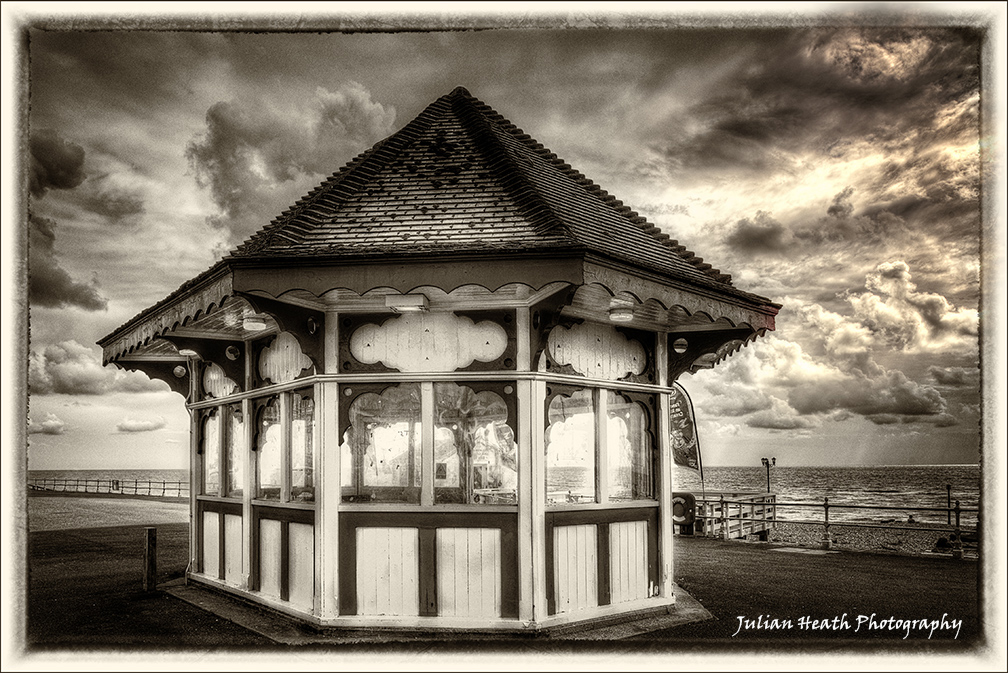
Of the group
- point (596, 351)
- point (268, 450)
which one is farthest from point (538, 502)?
point (268, 450)

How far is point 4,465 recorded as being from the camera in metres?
6.71

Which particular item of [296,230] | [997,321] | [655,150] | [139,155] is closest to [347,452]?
[296,230]

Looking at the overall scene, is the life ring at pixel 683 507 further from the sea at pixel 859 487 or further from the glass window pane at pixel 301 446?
the sea at pixel 859 487

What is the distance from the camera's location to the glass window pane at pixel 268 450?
833 cm

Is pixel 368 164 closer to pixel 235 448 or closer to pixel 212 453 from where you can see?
pixel 235 448

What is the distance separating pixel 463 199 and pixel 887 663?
209 inches

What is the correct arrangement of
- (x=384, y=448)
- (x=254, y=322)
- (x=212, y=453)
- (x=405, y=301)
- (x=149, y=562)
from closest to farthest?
(x=405, y=301), (x=384, y=448), (x=254, y=322), (x=149, y=562), (x=212, y=453)

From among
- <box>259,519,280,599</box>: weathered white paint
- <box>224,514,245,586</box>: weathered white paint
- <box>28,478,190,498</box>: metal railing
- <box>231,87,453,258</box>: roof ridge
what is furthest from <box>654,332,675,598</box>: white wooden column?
<box>28,478,190,498</box>: metal railing

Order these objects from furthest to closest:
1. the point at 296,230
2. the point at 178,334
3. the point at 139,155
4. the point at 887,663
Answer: the point at 139,155, the point at 178,334, the point at 296,230, the point at 887,663

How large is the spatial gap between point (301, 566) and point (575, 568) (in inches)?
102

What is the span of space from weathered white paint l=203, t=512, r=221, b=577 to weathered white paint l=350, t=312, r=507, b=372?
3.60 metres

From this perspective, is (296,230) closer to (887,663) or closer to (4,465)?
(4,465)

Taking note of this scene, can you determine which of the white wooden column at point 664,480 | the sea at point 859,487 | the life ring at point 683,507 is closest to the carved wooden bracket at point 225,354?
the white wooden column at point 664,480

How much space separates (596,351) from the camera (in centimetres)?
781
